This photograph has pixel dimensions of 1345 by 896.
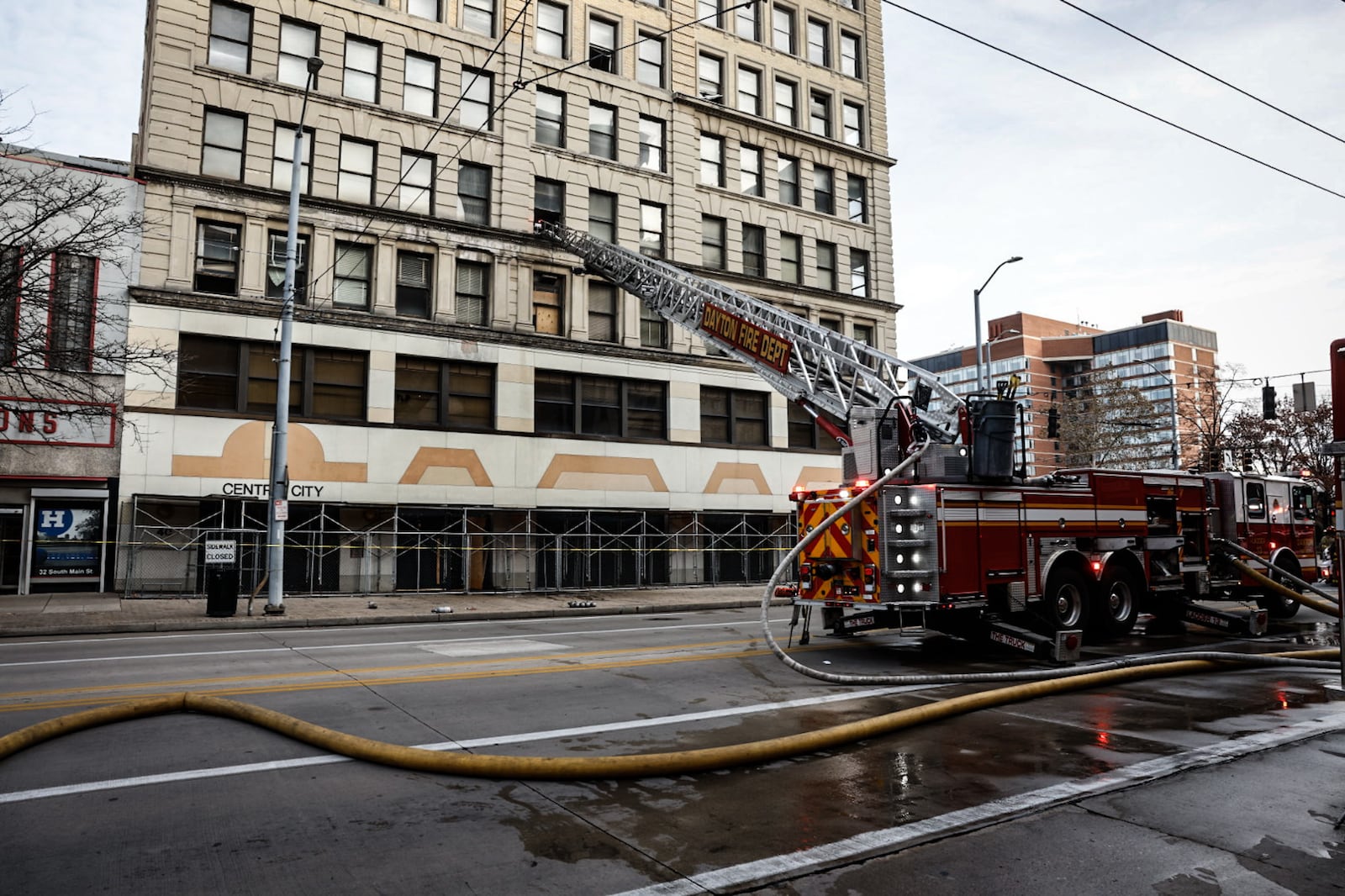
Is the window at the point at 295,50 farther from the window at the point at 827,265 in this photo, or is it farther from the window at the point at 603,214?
the window at the point at 827,265

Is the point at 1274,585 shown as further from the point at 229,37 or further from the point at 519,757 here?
the point at 229,37

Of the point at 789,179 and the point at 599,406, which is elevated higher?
the point at 789,179

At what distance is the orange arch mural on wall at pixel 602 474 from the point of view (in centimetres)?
2717

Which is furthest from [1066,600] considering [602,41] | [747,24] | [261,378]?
[747,24]

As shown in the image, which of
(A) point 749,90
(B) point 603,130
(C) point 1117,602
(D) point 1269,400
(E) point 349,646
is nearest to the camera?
(E) point 349,646

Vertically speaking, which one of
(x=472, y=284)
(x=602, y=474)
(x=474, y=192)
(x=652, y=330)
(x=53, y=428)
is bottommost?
(x=602, y=474)

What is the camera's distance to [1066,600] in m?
13.1

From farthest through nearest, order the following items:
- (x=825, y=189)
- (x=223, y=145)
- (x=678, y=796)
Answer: (x=825, y=189) → (x=223, y=145) → (x=678, y=796)

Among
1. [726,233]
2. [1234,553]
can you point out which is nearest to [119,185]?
[726,233]

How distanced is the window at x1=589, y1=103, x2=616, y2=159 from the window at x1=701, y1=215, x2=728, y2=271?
13.8 feet

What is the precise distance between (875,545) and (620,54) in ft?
81.8

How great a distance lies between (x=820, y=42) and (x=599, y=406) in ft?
63.2

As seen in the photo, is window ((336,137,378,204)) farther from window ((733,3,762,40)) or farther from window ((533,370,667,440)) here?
window ((733,3,762,40))

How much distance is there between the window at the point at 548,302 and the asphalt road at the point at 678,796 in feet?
63.7
